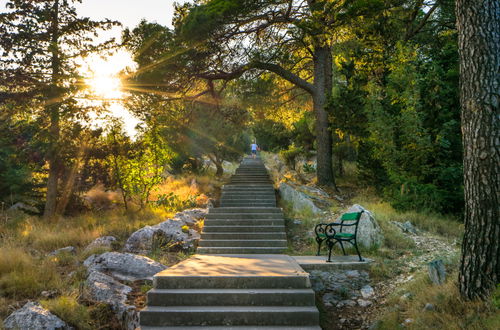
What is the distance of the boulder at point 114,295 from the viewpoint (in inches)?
199

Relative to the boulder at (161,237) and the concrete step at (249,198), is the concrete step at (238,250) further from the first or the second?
the concrete step at (249,198)

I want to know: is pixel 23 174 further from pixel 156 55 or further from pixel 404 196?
pixel 404 196

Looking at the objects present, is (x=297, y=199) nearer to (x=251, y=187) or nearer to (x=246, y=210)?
(x=246, y=210)

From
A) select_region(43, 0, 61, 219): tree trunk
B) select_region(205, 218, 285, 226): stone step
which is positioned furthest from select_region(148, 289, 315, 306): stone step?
select_region(43, 0, 61, 219): tree trunk

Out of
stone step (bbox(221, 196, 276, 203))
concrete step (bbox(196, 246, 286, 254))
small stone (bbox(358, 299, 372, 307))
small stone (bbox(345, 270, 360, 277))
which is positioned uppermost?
stone step (bbox(221, 196, 276, 203))

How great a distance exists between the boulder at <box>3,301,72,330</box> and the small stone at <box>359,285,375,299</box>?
4.76 m

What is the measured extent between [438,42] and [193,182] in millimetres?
13949

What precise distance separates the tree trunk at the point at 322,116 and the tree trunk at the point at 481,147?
1082 cm

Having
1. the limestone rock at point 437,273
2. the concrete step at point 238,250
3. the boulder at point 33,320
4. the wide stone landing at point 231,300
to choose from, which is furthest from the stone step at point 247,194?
the boulder at point 33,320

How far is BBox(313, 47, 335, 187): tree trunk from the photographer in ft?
50.2

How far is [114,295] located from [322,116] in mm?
12165

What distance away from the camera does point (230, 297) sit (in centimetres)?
528

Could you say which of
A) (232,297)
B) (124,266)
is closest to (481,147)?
(232,297)

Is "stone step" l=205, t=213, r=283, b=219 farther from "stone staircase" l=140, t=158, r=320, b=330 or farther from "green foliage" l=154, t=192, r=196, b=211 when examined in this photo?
"stone staircase" l=140, t=158, r=320, b=330
